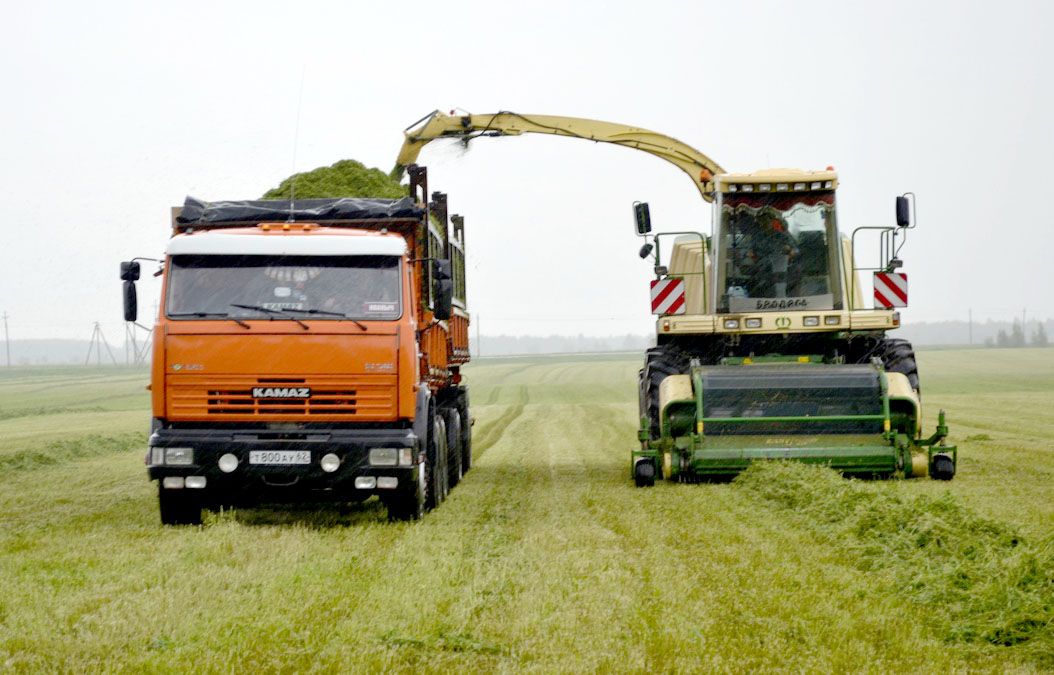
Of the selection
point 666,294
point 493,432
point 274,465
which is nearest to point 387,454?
point 274,465

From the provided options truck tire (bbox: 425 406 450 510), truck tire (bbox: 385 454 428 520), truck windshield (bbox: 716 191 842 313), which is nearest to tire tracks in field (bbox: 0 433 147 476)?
truck tire (bbox: 425 406 450 510)

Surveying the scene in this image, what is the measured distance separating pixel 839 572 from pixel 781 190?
24.3 feet

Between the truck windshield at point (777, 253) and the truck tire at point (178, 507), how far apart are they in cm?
670

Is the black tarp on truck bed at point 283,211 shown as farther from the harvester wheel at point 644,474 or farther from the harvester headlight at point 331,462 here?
the harvester wheel at point 644,474

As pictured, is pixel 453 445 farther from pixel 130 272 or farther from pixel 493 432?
pixel 493 432

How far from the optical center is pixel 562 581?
23.9ft

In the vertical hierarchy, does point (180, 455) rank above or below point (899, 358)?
below

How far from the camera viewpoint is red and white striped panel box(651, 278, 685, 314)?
14.4 meters

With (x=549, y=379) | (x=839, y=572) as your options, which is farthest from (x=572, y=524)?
(x=549, y=379)

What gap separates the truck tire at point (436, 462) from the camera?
1148 centimetres

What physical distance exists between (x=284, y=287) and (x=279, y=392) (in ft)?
3.09

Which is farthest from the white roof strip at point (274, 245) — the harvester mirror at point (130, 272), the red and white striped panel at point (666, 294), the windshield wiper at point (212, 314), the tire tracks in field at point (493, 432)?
the tire tracks in field at point (493, 432)

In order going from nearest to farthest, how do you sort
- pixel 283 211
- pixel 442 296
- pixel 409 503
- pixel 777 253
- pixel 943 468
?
1. pixel 409 503
2. pixel 442 296
3. pixel 283 211
4. pixel 943 468
5. pixel 777 253

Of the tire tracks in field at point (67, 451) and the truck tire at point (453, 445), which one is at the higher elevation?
the truck tire at point (453, 445)
